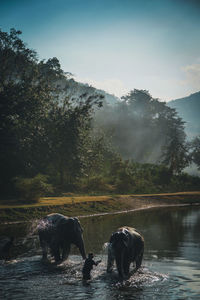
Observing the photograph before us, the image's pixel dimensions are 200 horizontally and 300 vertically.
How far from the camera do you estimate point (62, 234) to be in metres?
15.3

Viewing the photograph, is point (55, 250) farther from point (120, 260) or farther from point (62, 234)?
point (120, 260)

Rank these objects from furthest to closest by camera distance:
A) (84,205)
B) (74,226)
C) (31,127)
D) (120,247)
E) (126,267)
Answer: (31,127), (84,205), (74,226), (126,267), (120,247)

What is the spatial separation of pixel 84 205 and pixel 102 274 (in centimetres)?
2263

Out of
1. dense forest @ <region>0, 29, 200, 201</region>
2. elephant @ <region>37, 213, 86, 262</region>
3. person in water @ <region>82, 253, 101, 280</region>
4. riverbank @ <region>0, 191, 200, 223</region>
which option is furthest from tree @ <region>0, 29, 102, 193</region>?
person in water @ <region>82, 253, 101, 280</region>

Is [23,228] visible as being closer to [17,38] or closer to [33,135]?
[33,135]

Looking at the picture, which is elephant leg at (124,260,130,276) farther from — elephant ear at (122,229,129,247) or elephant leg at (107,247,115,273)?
elephant ear at (122,229,129,247)

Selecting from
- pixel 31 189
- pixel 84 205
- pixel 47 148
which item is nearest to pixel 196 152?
pixel 47 148

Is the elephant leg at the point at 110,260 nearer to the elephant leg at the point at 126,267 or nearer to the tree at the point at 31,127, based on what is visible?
the elephant leg at the point at 126,267

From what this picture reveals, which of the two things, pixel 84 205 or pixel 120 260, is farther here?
pixel 84 205

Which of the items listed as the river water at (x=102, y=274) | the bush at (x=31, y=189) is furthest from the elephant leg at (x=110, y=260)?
the bush at (x=31, y=189)

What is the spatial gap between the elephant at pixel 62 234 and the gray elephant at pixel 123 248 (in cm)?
256

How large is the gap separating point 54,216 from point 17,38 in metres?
42.3

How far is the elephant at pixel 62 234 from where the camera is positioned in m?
15.3

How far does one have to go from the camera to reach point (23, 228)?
25594mm
